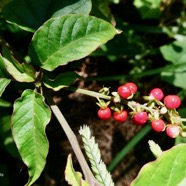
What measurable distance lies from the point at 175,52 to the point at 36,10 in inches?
40.0

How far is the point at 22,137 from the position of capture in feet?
4.44

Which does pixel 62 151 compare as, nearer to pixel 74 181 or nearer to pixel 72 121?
pixel 72 121

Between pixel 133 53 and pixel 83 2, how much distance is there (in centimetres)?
89

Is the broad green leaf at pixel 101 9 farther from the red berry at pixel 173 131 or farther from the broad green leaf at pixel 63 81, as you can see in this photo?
the red berry at pixel 173 131

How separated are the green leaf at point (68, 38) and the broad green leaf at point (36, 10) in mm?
166

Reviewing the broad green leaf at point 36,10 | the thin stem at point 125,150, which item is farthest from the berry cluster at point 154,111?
the thin stem at point 125,150

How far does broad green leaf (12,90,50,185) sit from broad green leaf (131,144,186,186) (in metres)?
0.37

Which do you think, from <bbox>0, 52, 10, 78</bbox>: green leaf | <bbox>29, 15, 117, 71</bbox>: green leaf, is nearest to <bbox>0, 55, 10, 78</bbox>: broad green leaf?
<bbox>0, 52, 10, 78</bbox>: green leaf

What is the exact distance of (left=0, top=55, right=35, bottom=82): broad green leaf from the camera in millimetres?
1361

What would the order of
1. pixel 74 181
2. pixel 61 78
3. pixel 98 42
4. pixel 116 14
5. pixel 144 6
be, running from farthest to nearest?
pixel 116 14 → pixel 144 6 → pixel 61 78 → pixel 98 42 → pixel 74 181

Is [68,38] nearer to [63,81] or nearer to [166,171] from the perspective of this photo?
[63,81]

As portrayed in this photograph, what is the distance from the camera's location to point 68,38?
1400 millimetres

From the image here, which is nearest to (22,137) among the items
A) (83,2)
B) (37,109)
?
(37,109)

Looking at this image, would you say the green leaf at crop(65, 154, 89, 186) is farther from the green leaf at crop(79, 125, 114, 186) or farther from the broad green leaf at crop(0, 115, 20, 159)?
the broad green leaf at crop(0, 115, 20, 159)
